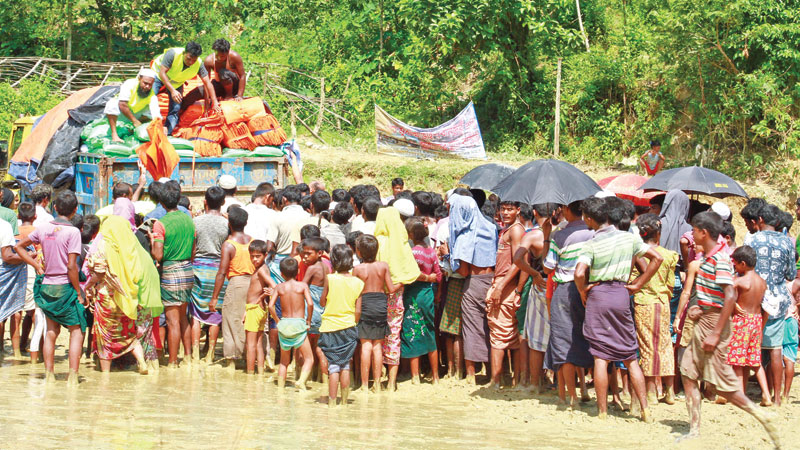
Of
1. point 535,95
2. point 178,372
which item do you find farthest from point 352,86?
point 178,372

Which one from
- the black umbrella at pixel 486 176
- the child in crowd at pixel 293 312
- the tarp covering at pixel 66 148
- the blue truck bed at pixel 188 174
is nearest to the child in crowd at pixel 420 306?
the child in crowd at pixel 293 312

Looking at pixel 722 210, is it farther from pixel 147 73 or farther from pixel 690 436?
pixel 147 73

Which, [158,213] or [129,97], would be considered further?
[129,97]

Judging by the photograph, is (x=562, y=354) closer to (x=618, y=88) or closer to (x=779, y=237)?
(x=779, y=237)

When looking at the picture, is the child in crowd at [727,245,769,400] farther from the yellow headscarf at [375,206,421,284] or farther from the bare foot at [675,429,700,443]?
A: the yellow headscarf at [375,206,421,284]

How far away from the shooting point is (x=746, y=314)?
6234 millimetres

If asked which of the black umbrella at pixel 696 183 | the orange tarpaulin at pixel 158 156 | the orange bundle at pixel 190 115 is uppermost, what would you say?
the orange bundle at pixel 190 115

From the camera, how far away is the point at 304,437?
566 centimetres

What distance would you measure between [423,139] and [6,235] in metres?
9.80

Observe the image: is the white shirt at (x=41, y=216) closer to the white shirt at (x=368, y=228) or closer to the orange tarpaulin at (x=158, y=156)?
the orange tarpaulin at (x=158, y=156)

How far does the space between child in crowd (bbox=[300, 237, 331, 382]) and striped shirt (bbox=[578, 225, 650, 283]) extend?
2028 millimetres

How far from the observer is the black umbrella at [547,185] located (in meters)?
6.81

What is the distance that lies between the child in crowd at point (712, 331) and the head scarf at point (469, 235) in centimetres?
185

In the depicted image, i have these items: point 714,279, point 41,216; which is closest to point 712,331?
point 714,279
